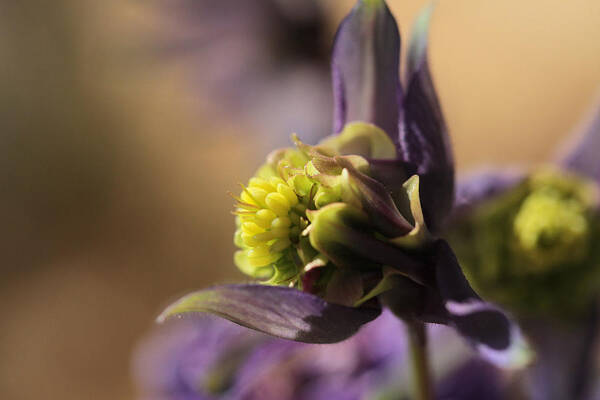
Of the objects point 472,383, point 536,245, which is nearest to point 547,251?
point 536,245

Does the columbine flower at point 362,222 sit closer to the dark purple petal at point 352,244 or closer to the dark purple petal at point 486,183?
the dark purple petal at point 352,244

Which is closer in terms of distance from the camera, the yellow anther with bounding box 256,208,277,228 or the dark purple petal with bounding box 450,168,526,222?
the yellow anther with bounding box 256,208,277,228

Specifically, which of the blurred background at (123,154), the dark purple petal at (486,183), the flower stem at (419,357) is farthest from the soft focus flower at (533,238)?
the blurred background at (123,154)

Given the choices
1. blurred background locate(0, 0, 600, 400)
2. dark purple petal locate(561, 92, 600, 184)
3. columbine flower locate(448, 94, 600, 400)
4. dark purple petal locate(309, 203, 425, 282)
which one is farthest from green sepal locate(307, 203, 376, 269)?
blurred background locate(0, 0, 600, 400)

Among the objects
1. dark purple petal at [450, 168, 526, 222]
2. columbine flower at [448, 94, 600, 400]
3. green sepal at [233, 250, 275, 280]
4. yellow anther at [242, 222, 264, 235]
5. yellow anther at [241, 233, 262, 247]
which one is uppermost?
yellow anther at [242, 222, 264, 235]

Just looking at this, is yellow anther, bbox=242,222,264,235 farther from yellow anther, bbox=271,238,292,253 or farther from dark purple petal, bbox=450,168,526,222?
dark purple petal, bbox=450,168,526,222

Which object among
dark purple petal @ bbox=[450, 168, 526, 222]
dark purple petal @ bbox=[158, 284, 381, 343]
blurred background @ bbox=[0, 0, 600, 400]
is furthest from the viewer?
blurred background @ bbox=[0, 0, 600, 400]
